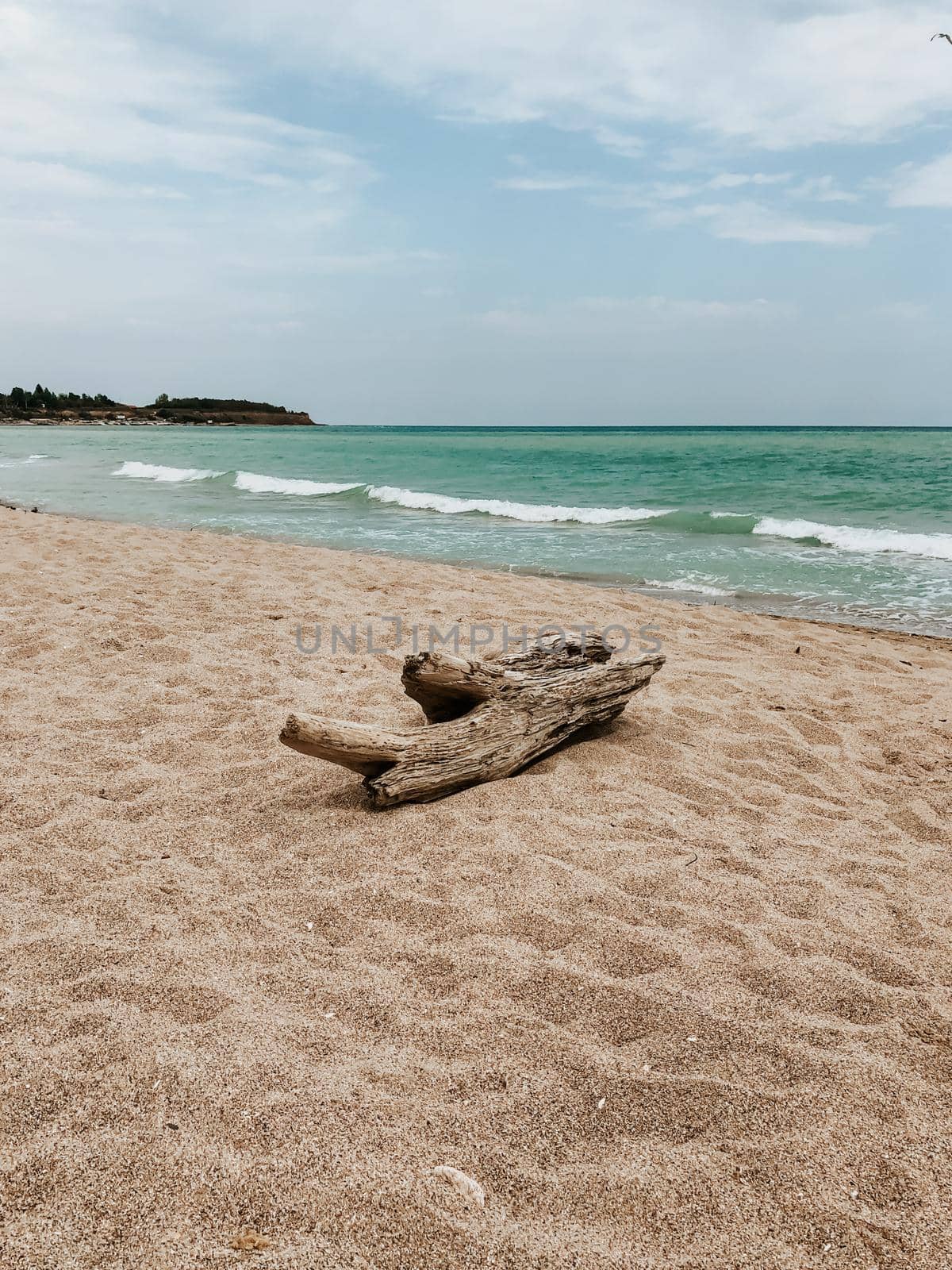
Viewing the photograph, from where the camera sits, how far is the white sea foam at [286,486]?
21750 mm

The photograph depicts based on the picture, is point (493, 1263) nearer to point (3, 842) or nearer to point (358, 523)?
point (3, 842)

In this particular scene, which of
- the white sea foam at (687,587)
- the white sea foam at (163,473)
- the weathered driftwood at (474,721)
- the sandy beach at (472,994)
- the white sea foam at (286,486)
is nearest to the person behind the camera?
the sandy beach at (472,994)

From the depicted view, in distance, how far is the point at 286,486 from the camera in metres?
22.7

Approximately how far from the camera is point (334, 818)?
3588 millimetres

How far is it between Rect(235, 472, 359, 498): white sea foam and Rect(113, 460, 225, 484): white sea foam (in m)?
1.62

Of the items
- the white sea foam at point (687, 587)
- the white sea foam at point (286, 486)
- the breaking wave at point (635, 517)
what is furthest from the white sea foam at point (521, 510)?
the white sea foam at point (687, 587)

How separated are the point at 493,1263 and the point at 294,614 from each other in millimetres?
5537

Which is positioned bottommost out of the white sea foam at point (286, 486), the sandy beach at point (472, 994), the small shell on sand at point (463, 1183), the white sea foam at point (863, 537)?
the small shell on sand at point (463, 1183)

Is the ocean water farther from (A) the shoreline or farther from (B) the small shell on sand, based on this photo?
(B) the small shell on sand

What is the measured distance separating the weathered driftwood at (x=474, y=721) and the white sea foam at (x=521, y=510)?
38.2ft

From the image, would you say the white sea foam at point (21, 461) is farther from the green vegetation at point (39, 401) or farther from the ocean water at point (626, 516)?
the green vegetation at point (39, 401)

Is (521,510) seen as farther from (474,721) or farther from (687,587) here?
(474,721)

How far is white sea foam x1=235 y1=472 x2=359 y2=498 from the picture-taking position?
21750 mm

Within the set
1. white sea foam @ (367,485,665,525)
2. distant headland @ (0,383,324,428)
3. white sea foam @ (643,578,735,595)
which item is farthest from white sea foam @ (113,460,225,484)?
distant headland @ (0,383,324,428)
